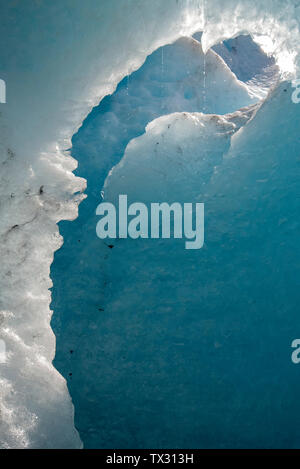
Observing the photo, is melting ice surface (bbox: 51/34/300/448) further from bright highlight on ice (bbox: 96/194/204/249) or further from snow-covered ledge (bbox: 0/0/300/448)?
snow-covered ledge (bbox: 0/0/300/448)

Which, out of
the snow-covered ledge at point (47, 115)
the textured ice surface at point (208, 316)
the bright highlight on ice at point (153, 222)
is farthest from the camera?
the bright highlight on ice at point (153, 222)

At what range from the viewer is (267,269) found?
6.99 ft

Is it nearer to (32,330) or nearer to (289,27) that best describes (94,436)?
(32,330)

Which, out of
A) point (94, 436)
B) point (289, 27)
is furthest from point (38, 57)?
point (94, 436)

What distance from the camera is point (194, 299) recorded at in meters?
2.23

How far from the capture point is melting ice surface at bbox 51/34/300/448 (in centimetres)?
207

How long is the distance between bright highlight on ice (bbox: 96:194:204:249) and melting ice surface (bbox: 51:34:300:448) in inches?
2.4

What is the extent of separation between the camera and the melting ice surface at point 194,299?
2.07m

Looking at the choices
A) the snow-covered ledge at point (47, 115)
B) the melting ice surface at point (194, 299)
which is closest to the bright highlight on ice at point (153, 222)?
the melting ice surface at point (194, 299)

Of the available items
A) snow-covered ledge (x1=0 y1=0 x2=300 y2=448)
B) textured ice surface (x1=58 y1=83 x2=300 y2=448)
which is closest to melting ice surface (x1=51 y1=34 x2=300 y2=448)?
textured ice surface (x1=58 y1=83 x2=300 y2=448)

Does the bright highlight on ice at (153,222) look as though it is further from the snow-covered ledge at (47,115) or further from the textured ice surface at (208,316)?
the snow-covered ledge at (47,115)

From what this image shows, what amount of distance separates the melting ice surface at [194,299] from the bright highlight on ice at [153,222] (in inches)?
2.4

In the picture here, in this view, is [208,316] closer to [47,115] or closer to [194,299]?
[194,299]
